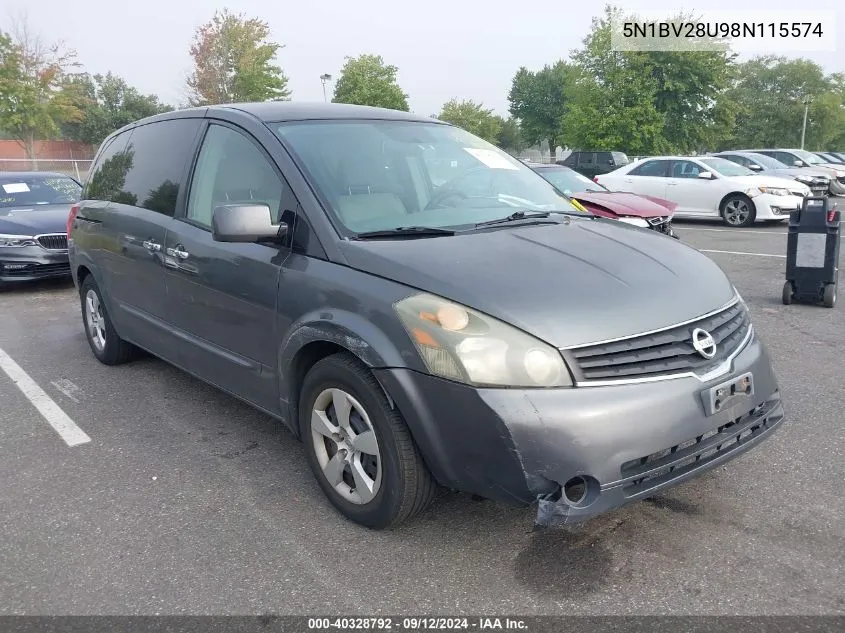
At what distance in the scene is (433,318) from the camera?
2516 mm

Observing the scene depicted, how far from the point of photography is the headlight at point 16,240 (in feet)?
27.3

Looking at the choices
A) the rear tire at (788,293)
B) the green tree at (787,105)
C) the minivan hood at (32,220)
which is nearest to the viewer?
the rear tire at (788,293)

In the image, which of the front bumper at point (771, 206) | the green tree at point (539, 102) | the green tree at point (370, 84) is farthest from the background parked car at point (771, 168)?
the green tree at point (539, 102)

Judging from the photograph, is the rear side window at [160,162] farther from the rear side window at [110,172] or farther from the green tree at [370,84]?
the green tree at [370,84]

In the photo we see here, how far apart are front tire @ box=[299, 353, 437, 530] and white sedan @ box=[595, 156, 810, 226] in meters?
13.5

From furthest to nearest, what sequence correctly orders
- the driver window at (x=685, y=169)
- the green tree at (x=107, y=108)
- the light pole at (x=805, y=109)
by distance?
the light pole at (x=805, y=109) < the green tree at (x=107, y=108) < the driver window at (x=685, y=169)

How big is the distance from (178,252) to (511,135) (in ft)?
307

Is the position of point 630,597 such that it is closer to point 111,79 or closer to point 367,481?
point 367,481

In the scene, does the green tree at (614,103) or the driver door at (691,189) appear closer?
the driver door at (691,189)

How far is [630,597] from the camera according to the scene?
246 cm

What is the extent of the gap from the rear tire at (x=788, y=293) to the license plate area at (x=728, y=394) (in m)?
4.89

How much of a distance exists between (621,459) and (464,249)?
1.04m

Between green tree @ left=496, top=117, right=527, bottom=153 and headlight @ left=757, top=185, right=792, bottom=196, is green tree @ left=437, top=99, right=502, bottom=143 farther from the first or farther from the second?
headlight @ left=757, top=185, right=792, bottom=196

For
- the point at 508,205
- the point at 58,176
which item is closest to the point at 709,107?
the point at 58,176
